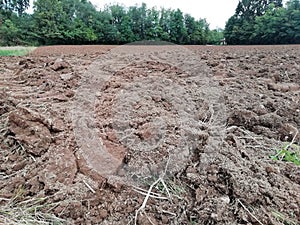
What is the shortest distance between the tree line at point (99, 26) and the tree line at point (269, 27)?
38.9 inches

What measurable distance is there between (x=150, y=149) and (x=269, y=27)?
14390 millimetres

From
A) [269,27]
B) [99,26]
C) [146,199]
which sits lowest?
[99,26]

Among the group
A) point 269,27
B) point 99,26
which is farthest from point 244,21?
point 99,26

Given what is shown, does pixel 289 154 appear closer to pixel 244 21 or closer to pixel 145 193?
pixel 145 193

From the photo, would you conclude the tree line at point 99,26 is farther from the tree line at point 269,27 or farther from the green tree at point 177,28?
the tree line at point 269,27

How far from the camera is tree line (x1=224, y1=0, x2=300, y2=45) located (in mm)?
12930

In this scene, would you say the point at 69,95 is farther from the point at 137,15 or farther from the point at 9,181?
the point at 137,15

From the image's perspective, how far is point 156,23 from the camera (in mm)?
17672

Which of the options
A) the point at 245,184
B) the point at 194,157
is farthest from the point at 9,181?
the point at 245,184

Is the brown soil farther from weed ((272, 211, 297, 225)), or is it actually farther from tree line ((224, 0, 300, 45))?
tree line ((224, 0, 300, 45))

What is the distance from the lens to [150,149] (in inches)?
57.9

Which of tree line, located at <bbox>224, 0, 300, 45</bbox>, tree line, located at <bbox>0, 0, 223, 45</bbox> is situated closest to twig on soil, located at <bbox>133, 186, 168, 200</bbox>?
tree line, located at <bbox>224, 0, 300, 45</bbox>

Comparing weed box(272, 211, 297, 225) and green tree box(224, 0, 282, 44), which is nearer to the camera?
weed box(272, 211, 297, 225)

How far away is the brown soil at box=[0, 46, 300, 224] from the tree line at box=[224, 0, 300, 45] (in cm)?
1205
